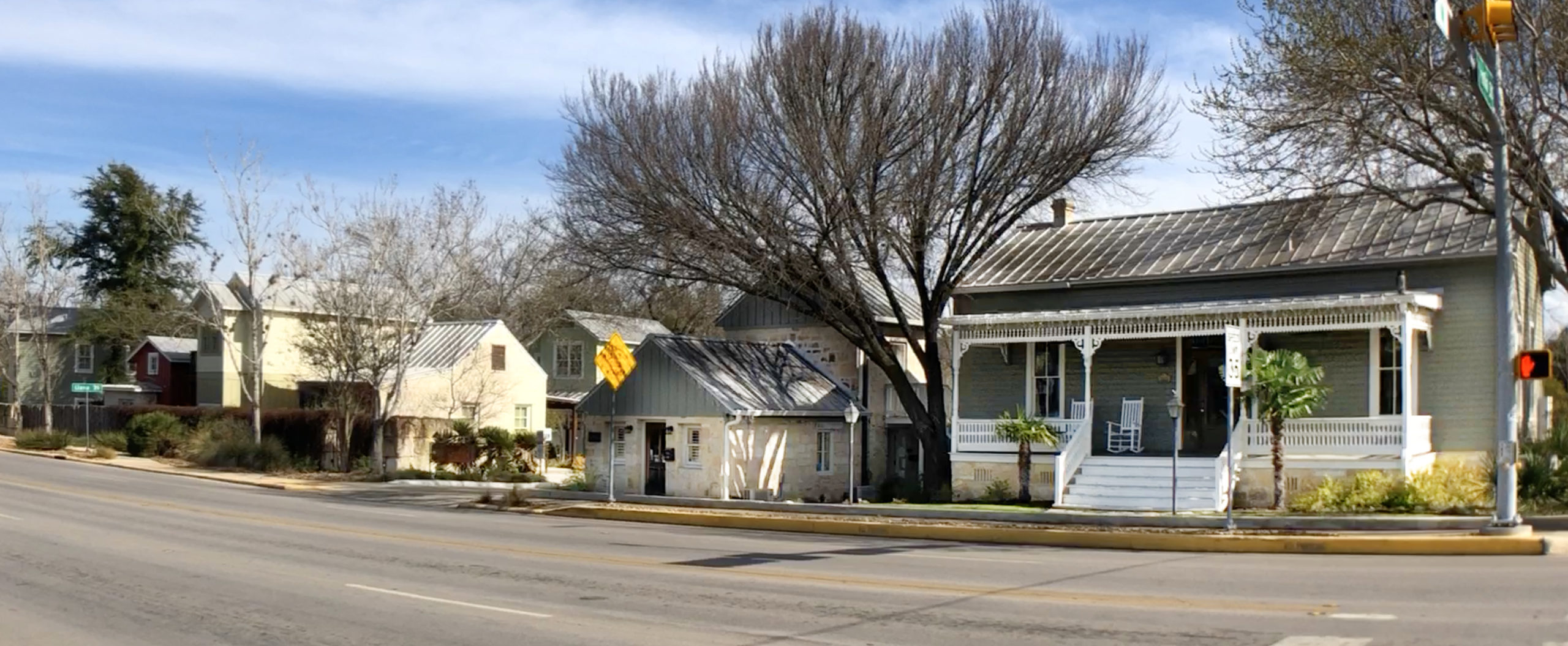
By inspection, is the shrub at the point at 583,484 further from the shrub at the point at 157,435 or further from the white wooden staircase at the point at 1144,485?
the shrub at the point at 157,435

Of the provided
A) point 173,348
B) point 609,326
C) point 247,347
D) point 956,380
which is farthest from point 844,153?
point 173,348

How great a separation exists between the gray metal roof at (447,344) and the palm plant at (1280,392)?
1121 inches

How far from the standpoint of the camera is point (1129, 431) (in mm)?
28797

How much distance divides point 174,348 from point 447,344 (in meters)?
25.3

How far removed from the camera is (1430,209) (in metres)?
27.1

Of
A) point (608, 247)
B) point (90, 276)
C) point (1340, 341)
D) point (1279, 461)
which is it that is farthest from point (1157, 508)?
point (90, 276)

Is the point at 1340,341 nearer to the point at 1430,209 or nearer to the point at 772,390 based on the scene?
the point at 1430,209

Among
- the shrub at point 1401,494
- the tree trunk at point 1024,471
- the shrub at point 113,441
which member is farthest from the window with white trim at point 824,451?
the shrub at point 113,441

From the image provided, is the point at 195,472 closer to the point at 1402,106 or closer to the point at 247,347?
the point at 247,347

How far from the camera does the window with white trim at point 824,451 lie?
111ft

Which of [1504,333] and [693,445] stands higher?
[1504,333]

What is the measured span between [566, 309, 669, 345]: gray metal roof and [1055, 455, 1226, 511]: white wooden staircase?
90.9 ft

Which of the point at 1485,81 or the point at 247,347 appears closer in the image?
the point at 1485,81

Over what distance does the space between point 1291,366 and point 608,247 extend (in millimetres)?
14933
